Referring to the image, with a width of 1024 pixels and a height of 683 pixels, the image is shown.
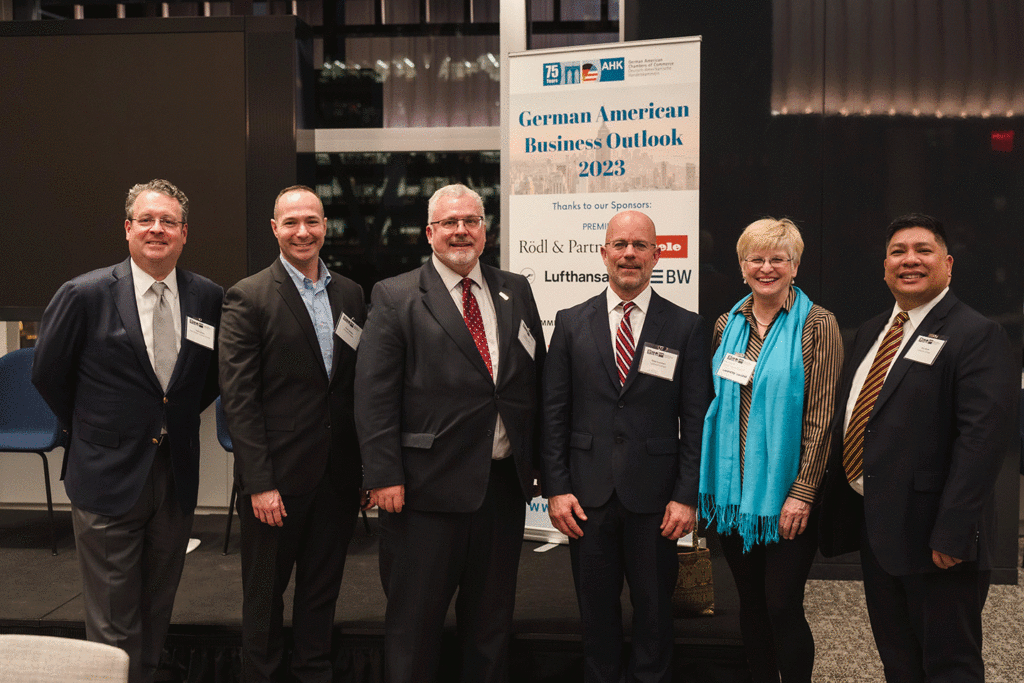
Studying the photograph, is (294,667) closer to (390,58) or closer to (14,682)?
(14,682)

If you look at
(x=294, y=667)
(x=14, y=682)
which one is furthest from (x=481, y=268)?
(x=14, y=682)

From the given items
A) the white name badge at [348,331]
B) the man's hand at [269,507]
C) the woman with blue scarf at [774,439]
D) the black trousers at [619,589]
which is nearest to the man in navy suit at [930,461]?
the woman with blue scarf at [774,439]

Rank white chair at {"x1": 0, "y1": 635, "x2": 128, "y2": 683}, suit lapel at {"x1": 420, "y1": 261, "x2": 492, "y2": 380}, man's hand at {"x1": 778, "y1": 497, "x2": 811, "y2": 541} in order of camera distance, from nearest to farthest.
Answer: white chair at {"x1": 0, "y1": 635, "x2": 128, "y2": 683}, man's hand at {"x1": 778, "y1": 497, "x2": 811, "y2": 541}, suit lapel at {"x1": 420, "y1": 261, "x2": 492, "y2": 380}

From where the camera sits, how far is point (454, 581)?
2613 millimetres

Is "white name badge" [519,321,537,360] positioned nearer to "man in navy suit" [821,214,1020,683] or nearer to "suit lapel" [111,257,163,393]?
"man in navy suit" [821,214,1020,683]

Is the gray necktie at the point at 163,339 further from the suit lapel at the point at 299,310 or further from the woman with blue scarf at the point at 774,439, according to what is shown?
the woman with blue scarf at the point at 774,439

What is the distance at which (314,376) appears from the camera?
280cm

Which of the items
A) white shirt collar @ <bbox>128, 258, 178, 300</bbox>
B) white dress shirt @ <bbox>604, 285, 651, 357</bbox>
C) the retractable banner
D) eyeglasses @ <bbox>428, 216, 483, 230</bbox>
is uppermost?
the retractable banner

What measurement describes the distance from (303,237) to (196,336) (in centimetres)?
51

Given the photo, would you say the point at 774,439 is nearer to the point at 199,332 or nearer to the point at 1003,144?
the point at 199,332

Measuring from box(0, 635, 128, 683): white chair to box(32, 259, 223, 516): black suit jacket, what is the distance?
1.29 metres

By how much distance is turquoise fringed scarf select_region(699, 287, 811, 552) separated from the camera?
245cm

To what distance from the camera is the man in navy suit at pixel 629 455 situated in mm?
2510

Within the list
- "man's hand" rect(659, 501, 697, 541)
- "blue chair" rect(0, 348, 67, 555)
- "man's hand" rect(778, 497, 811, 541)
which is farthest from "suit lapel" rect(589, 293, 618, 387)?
"blue chair" rect(0, 348, 67, 555)
